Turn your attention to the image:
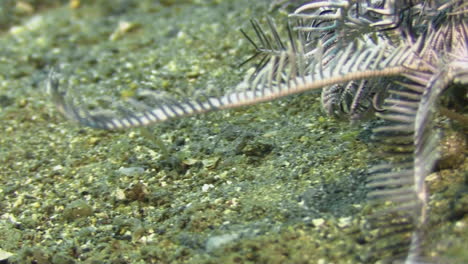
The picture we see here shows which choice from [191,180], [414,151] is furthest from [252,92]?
[191,180]

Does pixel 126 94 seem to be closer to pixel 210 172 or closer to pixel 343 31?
pixel 210 172

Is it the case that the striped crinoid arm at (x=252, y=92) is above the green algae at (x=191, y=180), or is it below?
above

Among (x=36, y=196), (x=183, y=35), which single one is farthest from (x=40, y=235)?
(x=183, y=35)

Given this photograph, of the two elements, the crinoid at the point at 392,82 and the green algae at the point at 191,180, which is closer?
the crinoid at the point at 392,82

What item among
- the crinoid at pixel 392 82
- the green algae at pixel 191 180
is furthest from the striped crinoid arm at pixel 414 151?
the green algae at pixel 191 180

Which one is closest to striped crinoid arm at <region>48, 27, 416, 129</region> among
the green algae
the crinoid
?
the crinoid

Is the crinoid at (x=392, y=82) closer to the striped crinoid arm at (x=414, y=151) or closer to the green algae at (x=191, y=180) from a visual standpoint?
the striped crinoid arm at (x=414, y=151)

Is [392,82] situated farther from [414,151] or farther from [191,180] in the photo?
[191,180]
